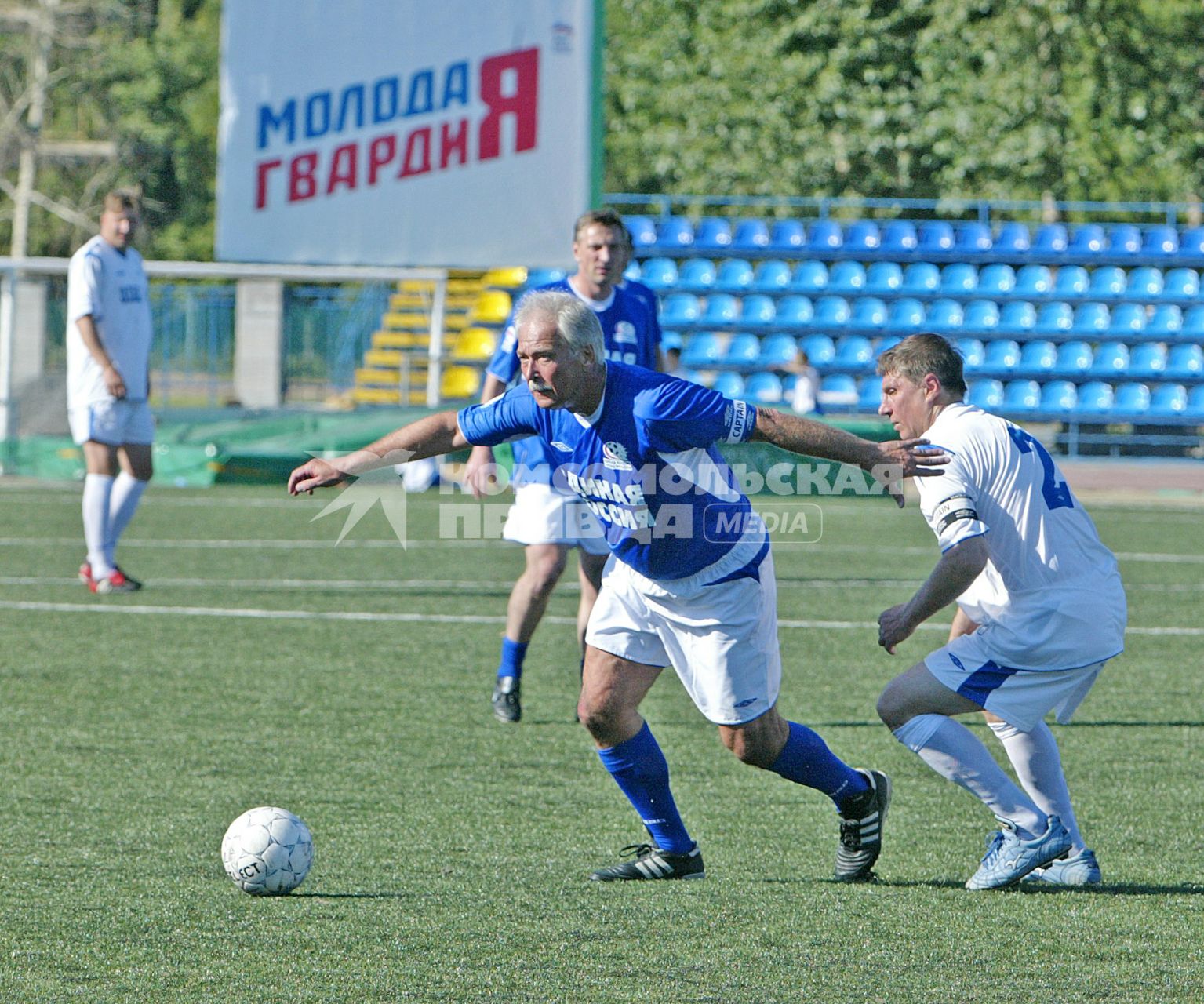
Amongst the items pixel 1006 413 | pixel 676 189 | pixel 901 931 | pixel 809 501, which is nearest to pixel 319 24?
pixel 809 501

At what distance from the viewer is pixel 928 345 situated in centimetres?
443

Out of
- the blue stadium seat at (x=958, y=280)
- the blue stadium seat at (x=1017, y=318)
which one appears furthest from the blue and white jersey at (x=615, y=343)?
the blue stadium seat at (x=958, y=280)

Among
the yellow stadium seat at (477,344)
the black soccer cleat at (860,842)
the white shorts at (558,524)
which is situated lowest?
the black soccer cleat at (860,842)

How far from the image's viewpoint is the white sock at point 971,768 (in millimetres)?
4418

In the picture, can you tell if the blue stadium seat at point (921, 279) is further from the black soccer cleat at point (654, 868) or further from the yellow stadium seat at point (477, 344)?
the black soccer cleat at point (654, 868)

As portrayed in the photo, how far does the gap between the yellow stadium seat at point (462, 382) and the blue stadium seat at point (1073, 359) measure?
7.48 metres

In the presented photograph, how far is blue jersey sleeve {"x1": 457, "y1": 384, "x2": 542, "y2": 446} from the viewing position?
442 cm

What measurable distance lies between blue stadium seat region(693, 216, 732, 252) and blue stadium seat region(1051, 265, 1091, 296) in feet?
14.7

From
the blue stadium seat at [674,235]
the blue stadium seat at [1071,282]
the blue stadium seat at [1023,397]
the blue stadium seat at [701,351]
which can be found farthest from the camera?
the blue stadium seat at [674,235]

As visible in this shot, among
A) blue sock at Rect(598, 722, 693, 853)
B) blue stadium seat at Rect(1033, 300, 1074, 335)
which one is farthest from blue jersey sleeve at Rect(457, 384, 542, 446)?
blue stadium seat at Rect(1033, 300, 1074, 335)

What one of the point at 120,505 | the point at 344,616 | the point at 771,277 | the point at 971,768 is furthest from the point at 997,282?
the point at 971,768

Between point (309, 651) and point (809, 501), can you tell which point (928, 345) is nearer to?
point (309, 651)

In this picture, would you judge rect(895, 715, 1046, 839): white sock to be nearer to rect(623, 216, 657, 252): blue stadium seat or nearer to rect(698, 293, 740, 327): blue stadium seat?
rect(698, 293, 740, 327): blue stadium seat

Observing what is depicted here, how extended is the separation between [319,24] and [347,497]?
17.3 feet
